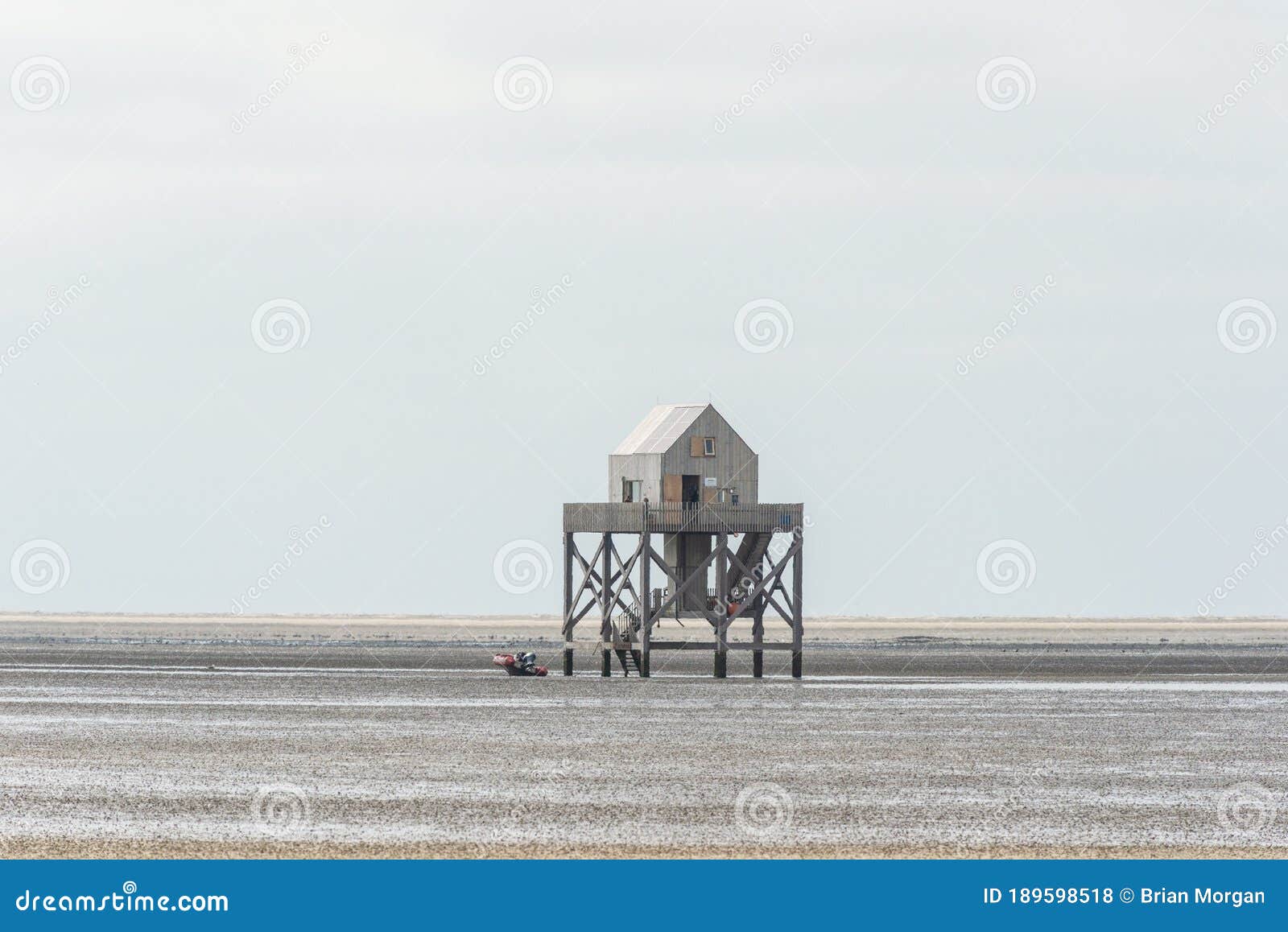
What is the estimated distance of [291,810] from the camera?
27859mm

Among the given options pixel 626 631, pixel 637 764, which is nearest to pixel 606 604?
pixel 626 631

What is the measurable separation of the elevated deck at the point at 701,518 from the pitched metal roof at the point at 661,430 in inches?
60.5

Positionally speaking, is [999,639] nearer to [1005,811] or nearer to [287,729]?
[287,729]

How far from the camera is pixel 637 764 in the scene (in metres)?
34.0

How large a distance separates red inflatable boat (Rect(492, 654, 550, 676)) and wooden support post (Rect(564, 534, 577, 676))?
35.1 inches

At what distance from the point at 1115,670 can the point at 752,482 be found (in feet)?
73.2

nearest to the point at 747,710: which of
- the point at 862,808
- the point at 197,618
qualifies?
the point at 862,808

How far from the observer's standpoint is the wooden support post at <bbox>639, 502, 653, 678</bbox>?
5700 cm
